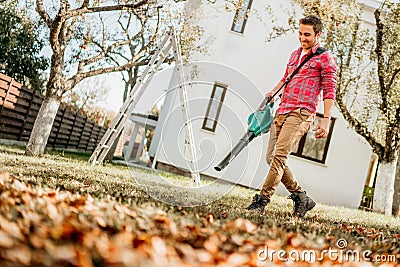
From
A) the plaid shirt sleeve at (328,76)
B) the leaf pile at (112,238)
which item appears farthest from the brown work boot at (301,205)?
the leaf pile at (112,238)

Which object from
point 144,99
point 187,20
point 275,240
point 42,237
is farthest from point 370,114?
point 42,237

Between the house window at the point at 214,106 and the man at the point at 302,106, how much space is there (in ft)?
21.1

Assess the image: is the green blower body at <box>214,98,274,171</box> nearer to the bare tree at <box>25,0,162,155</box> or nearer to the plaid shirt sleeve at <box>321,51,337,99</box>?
the plaid shirt sleeve at <box>321,51,337,99</box>

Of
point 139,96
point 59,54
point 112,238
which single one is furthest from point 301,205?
point 59,54

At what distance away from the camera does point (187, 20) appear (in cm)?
1088

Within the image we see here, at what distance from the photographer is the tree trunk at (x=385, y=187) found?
11.2 metres

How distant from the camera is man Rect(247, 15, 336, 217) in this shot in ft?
13.6

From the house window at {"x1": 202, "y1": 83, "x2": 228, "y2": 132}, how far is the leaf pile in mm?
8416

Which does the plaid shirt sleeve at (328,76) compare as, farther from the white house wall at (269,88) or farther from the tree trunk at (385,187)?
the tree trunk at (385,187)

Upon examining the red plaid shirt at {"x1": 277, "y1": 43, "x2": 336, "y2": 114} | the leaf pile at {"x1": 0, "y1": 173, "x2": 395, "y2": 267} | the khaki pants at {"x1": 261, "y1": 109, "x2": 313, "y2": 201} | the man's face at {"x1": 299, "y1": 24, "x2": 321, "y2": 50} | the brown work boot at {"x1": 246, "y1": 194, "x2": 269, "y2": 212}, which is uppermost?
the man's face at {"x1": 299, "y1": 24, "x2": 321, "y2": 50}

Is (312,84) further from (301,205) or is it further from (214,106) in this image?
(214,106)

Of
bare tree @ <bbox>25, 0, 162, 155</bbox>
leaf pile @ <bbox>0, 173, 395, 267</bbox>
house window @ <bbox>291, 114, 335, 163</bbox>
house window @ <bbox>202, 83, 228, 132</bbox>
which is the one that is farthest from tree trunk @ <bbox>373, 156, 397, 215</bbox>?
Answer: leaf pile @ <bbox>0, 173, 395, 267</bbox>

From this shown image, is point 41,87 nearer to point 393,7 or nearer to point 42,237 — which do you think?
point 393,7

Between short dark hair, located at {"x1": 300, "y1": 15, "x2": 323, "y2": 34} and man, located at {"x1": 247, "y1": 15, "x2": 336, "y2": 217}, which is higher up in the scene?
short dark hair, located at {"x1": 300, "y1": 15, "x2": 323, "y2": 34}
